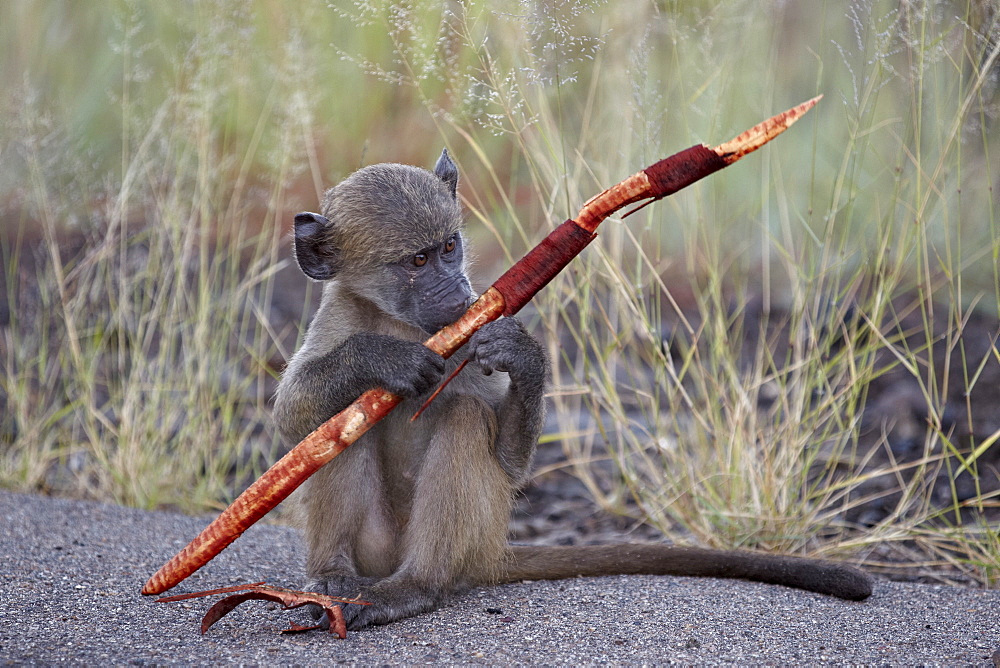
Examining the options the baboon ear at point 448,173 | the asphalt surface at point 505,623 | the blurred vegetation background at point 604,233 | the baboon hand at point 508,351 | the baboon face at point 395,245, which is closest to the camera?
the asphalt surface at point 505,623

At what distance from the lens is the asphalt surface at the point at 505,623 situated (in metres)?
2.77

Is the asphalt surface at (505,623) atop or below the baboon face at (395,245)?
below

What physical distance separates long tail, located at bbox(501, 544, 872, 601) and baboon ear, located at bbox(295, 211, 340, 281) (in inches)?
45.9

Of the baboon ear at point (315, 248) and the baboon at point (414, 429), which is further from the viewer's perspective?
the baboon ear at point (315, 248)

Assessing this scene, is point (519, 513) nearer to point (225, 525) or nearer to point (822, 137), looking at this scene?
point (225, 525)

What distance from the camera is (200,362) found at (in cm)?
516

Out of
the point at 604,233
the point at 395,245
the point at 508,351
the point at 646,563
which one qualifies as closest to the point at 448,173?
the point at 395,245

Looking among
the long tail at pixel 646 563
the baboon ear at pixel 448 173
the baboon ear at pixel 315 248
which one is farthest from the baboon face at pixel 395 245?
the long tail at pixel 646 563

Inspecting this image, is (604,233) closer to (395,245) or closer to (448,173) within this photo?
(448,173)

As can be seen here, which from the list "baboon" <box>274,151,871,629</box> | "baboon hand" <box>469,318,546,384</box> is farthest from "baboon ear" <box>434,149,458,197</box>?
"baboon hand" <box>469,318,546,384</box>

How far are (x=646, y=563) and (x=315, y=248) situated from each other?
1.58m

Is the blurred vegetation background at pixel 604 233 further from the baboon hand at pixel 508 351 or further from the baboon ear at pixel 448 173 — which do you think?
the baboon hand at pixel 508 351

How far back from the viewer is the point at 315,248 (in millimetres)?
3609

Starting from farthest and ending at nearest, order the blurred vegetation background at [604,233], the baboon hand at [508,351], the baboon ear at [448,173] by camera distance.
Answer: the blurred vegetation background at [604,233] → the baboon ear at [448,173] → the baboon hand at [508,351]
